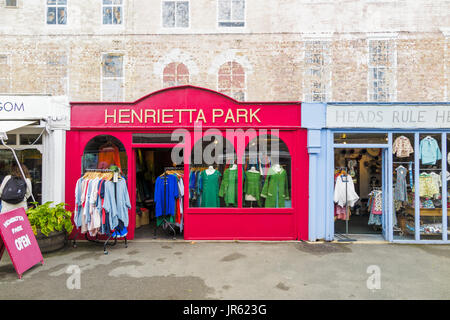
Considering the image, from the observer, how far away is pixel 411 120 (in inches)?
264

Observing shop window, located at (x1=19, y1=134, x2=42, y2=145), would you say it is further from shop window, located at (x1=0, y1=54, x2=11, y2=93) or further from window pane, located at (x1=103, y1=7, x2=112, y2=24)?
window pane, located at (x1=103, y1=7, x2=112, y2=24)

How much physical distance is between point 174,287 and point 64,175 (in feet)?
14.3

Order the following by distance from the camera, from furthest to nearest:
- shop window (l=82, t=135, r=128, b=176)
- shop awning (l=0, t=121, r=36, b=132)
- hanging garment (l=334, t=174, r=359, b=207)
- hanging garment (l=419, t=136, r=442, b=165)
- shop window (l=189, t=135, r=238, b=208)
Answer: hanging garment (l=334, t=174, r=359, b=207) < shop window (l=82, t=135, r=128, b=176) < shop window (l=189, t=135, r=238, b=208) < hanging garment (l=419, t=136, r=442, b=165) < shop awning (l=0, t=121, r=36, b=132)

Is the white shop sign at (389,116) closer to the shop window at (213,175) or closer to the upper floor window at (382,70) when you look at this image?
the shop window at (213,175)

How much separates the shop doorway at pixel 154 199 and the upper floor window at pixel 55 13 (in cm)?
710

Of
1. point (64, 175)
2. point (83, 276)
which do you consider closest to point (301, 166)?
point (83, 276)

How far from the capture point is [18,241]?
15.8 feet

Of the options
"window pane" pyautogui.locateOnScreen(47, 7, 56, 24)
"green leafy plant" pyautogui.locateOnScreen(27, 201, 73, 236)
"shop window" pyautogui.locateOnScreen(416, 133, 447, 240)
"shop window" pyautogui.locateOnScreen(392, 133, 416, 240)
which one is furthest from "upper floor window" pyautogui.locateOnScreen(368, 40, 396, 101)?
"window pane" pyautogui.locateOnScreen(47, 7, 56, 24)

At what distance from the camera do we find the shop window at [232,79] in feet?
36.7

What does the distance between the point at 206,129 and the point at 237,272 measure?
137 inches

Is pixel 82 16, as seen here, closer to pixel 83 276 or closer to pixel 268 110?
pixel 268 110

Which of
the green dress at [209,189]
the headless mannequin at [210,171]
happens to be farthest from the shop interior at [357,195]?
the headless mannequin at [210,171]

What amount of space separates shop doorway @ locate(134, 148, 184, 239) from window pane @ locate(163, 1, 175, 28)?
5.37m

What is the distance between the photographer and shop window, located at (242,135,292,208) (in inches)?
271
